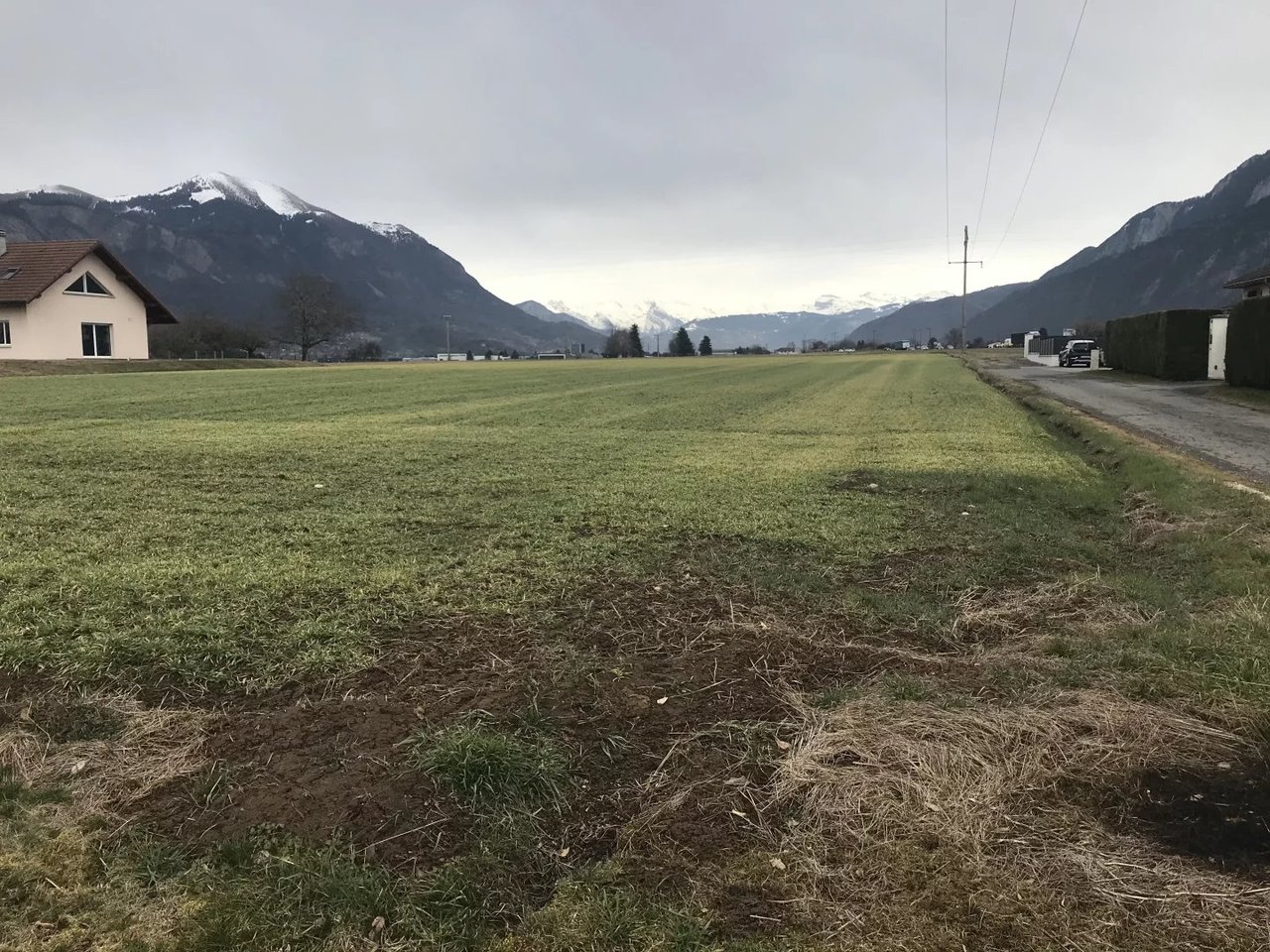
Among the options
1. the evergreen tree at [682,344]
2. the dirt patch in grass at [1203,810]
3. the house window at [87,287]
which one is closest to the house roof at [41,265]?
the house window at [87,287]

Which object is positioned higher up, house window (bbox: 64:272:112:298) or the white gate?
house window (bbox: 64:272:112:298)

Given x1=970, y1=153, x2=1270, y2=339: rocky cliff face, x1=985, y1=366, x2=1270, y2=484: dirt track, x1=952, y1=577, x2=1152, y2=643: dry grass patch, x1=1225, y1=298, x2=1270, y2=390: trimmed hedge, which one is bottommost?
x1=952, y1=577, x2=1152, y2=643: dry grass patch

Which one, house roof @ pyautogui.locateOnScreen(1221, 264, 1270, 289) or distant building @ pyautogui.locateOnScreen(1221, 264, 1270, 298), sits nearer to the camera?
house roof @ pyautogui.locateOnScreen(1221, 264, 1270, 289)

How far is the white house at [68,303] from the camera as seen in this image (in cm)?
4191

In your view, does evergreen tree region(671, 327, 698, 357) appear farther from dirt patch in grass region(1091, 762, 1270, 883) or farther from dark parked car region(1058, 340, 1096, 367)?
dirt patch in grass region(1091, 762, 1270, 883)

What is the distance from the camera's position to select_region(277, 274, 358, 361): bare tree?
309 ft

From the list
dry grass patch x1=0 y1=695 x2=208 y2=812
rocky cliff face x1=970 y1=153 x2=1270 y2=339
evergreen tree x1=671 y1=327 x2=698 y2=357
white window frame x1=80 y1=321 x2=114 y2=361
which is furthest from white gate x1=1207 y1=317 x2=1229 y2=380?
rocky cliff face x1=970 y1=153 x2=1270 y2=339

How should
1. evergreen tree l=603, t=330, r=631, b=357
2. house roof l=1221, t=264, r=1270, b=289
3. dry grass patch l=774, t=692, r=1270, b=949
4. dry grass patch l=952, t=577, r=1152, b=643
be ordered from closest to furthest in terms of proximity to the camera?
dry grass patch l=774, t=692, r=1270, b=949
dry grass patch l=952, t=577, r=1152, b=643
house roof l=1221, t=264, r=1270, b=289
evergreen tree l=603, t=330, r=631, b=357

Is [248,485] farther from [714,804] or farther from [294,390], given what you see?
[294,390]

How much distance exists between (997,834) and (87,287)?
55.1 metres

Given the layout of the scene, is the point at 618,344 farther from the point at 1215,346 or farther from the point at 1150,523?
the point at 1150,523

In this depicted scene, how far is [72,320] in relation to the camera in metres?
44.5

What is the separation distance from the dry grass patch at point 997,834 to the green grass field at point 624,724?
0.01m

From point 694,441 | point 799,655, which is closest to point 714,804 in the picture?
point 799,655
